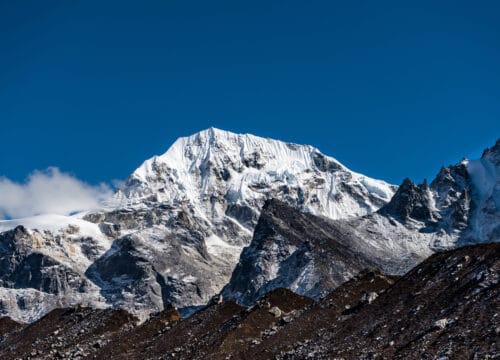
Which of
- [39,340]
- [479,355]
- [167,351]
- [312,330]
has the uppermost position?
[39,340]

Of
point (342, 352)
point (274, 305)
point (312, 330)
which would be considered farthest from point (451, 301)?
point (274, 305)

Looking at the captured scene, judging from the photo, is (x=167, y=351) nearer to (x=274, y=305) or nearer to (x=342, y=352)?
(x=274, y=305)

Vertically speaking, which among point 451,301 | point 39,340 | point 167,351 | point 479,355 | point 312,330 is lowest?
point 479,355

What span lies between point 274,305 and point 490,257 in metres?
24.5

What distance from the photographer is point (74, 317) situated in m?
80.5

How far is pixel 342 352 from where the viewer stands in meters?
44.7

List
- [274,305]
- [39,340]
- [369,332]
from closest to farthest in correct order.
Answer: [369,332], [274,305], [39,340]

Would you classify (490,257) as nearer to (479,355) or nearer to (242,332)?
(479,355)

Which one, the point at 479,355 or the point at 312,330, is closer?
the point at 479,355

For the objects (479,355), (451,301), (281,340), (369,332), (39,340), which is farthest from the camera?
(39,340)

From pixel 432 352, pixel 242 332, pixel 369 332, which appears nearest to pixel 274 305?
pixel 242 332

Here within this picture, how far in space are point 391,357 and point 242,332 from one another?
66.2ft

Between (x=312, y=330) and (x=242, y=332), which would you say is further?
(x=242, y=332)

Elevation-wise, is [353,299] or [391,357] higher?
[353,299]
